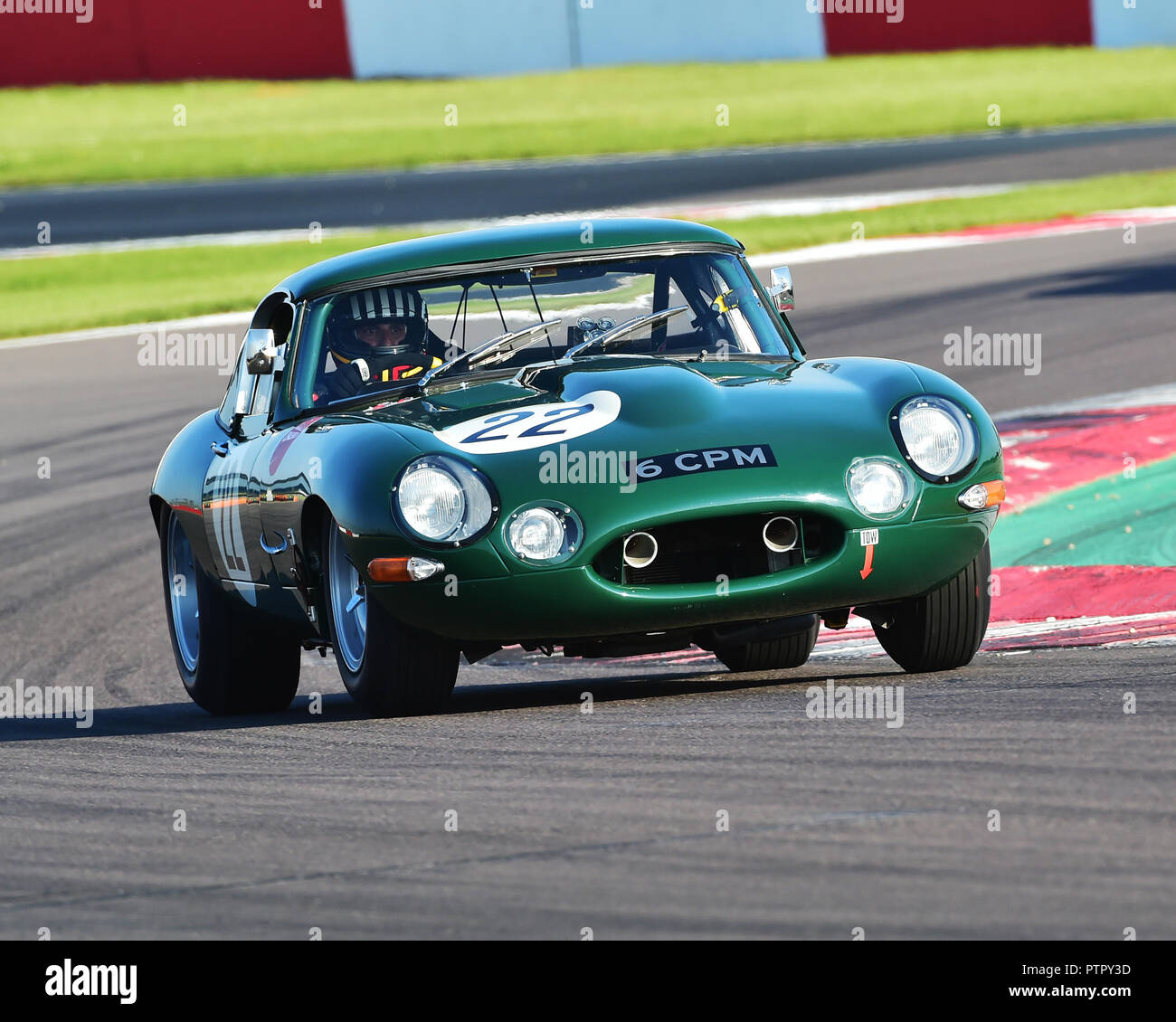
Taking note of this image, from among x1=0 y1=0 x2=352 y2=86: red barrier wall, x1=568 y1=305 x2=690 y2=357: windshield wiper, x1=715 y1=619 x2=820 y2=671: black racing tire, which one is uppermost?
x1=0 y1=0 x2=352 y2=86: red barrier wall

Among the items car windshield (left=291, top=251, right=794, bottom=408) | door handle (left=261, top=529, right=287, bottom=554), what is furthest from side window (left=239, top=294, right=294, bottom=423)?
door handle (left=261, top=529, right=287, bottom=554)

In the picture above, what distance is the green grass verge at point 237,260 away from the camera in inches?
766

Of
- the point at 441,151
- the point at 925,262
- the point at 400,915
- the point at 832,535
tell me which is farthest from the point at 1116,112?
the point at 400,915

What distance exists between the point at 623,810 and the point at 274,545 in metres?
2.45

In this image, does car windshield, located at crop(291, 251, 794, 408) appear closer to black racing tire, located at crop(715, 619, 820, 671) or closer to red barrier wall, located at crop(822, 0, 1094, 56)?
black racing tire, located at crop(715, 619, 820, 671)

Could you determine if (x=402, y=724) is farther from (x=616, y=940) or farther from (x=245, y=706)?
(x=616, y=940)

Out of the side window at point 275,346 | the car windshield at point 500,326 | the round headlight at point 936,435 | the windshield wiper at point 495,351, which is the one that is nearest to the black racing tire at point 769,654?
the car windshield at point 500,326

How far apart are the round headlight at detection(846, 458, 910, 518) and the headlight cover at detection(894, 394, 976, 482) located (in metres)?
0.08

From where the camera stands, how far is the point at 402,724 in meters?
5.80

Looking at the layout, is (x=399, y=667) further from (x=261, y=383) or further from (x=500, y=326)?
(x=261, y=383)

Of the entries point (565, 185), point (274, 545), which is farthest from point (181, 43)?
point (274, 545)

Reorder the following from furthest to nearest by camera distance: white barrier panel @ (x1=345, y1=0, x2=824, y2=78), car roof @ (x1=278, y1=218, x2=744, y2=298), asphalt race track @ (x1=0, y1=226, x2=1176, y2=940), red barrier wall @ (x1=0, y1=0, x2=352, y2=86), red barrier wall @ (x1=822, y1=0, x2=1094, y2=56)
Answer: white barrier panel @ (x1=345, y1=0, x2=824, y2=78), red barrier wall @ (x1=0, y1=0, x2=352, y2=86), red barrier wall @ (x1=822, y1=0, x2=1094, y2=56), car roof @ (x1=278, y1=218, x2=744, y2=298), asphalt race track @ (x1=0, y1=226, x2=1176, y2=940)

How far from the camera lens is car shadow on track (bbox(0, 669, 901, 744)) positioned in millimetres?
6344

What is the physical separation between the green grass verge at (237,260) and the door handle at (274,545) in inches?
492
